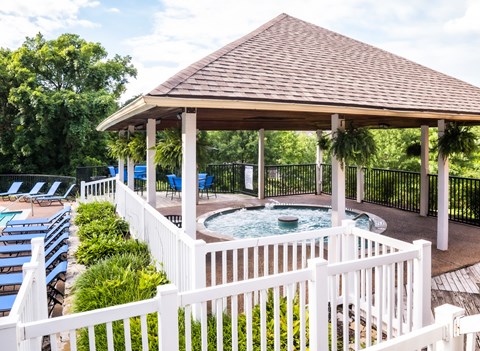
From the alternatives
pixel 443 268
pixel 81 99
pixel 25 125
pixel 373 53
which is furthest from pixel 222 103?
pixel 25 125

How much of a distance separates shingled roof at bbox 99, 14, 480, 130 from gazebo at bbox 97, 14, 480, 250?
0.02 m

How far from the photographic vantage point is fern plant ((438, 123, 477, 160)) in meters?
6.83

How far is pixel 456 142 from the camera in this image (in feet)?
22.4

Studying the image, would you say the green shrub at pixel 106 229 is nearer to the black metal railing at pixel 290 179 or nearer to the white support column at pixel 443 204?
the white support column at pixel 443 204

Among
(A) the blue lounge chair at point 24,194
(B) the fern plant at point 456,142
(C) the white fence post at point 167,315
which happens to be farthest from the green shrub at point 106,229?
(A) the blue lounge chair at point 24,194

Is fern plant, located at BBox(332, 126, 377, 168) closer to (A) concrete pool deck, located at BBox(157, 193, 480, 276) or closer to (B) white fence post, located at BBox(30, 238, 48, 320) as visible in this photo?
(A) concrete pool deck, located at BBox(157, 193, 480, 276)

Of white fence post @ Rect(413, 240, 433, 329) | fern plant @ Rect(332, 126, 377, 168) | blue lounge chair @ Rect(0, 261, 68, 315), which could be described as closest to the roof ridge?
fern plant @ Rect(332, 126, 377, 168)

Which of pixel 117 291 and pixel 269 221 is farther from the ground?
pixel 117 291

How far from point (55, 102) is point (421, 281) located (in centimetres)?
1956

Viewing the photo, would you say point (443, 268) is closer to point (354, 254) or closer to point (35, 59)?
point (354, 254)

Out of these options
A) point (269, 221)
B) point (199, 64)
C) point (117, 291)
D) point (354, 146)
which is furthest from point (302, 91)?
point (269, 221)

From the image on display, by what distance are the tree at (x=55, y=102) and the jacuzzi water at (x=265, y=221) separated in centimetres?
1199

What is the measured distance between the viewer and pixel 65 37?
21203 mm

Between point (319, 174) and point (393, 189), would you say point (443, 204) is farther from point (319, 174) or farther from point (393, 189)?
point (319, 174)
